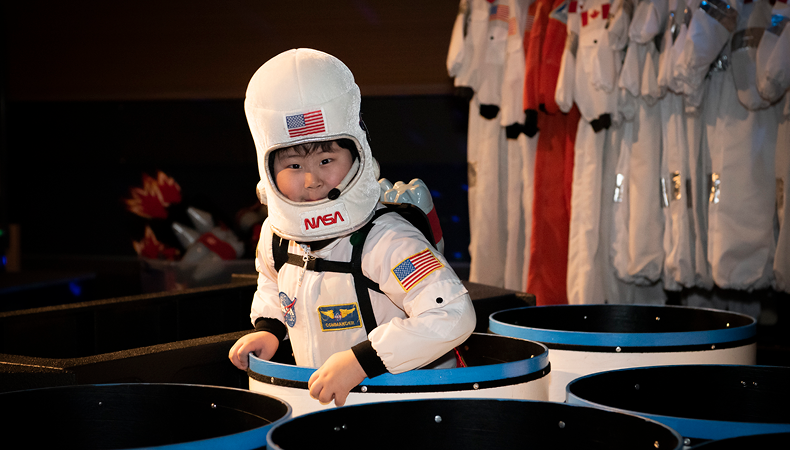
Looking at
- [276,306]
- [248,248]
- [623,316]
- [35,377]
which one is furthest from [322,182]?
[248,248]

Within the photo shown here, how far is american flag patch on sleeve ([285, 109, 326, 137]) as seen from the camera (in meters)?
1.11

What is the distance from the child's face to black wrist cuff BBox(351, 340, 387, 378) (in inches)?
12.2

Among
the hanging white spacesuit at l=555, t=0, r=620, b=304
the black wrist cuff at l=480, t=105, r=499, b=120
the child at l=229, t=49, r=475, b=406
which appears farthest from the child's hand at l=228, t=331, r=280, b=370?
the black wrist cuff at l=480, t=105, r=499, b=120

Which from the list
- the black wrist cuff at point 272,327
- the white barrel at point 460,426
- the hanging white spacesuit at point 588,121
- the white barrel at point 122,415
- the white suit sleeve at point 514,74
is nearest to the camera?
the white barrel at point 460,426

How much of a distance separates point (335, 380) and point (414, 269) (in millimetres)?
247

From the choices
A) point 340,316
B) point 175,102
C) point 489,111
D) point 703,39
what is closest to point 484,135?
point 489,111

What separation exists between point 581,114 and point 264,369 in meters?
2.26

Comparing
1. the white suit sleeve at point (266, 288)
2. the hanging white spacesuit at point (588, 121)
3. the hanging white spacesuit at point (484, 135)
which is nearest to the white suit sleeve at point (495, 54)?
the hanging white spacesuit at point (484, 135)

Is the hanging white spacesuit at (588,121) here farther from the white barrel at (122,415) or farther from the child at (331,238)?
the white barrel at (122,415)

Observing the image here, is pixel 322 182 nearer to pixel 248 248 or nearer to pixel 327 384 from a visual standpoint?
pixel 327 384

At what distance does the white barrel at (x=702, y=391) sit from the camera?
2.92 ft

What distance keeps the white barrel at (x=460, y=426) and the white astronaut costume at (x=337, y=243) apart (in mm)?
246

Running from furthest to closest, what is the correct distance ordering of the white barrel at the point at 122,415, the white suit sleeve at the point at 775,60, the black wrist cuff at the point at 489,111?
the black wrist cuff at the point at 489,111 < the white suit sleeve at the point at 775,60 < the white barrel at the point at 122,415

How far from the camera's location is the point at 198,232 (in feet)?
11.7
